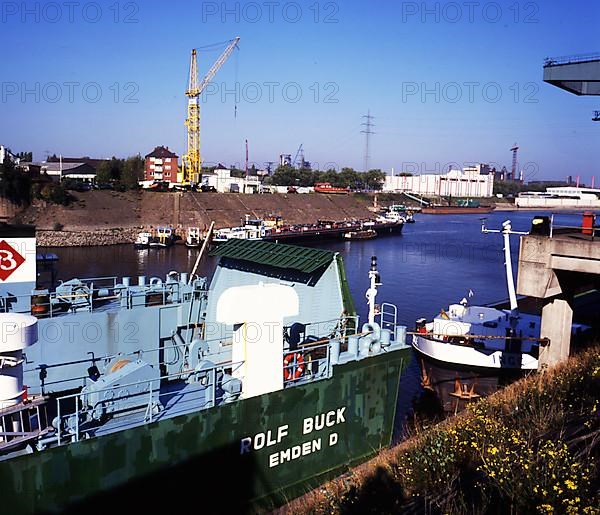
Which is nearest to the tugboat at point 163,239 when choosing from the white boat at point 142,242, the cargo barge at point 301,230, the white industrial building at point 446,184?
the white boat at point 142,242

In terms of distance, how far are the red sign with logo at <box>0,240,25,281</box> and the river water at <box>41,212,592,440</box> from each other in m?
13.1

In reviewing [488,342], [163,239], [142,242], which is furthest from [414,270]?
[142,242]

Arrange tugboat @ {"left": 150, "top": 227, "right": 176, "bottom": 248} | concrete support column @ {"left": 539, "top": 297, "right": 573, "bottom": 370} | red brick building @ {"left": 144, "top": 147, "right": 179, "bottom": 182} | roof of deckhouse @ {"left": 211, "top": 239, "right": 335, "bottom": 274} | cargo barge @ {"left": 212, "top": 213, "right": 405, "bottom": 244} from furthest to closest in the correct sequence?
red brick building @ {"left": 144, "top": 147, "right": 179, "bottom": 182}, tugboat @ {"left": 150, "top": 227, "right": 176, "bottom": 248}, cargo barge @ {"left": 212, "top": 213, "right": 405, "bottom": 244}, concrete support column @ {"left": 539, "top": 297, "right": 573, "bottom": 370}, roof of deckhouse @ {"left": 211, "top": 239, "right": 335, "bottom": 274}

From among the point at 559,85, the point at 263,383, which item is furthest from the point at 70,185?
the point at 263,383

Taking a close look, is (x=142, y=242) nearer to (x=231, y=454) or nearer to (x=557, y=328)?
(x=557, y=328)

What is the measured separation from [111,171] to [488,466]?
9403cm

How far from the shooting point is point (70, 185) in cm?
7800

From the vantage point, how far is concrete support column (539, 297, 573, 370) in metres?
14.7

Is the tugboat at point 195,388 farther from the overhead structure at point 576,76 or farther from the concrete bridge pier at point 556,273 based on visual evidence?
the overhead structure at point 576,76

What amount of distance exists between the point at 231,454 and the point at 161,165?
106 meters

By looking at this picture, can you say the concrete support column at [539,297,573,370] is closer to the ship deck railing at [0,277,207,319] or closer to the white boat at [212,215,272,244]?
the ship deck railing at [0,277,207,319]

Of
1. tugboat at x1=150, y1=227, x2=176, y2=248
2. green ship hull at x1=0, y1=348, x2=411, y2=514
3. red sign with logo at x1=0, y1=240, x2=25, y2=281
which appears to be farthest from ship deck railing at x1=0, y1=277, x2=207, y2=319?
tugboat at x1=150, y1=227, x2=176, y2=248

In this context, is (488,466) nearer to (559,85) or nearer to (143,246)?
(559,85)

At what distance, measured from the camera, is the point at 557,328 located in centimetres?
1488
